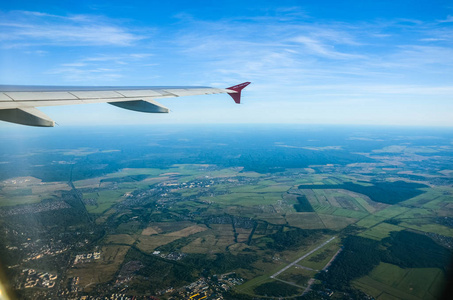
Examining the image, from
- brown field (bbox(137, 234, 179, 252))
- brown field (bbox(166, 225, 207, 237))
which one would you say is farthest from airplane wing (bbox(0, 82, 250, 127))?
brown field (bbox(166, 225, 207, 237))

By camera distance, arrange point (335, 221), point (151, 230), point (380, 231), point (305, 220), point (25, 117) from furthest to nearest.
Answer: point (305, 220), point (335, 221), point (151, 230), point (380, 231), point (25, 117)

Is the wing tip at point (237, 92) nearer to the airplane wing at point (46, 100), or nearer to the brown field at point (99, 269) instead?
the airplane wing at point (46, 100)

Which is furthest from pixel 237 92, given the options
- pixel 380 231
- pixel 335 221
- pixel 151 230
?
pixel 335 221

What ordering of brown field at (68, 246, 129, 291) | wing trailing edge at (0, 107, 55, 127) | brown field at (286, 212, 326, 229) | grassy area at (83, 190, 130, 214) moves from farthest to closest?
grassy area at (83, 190, 130, 214) → brown field at (286, 212, 326, 229) → brown field at (68, 246, 129, 291) → wing trailing edge at (0, 107, 55, 127)

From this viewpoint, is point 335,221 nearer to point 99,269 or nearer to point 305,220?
point 305,220

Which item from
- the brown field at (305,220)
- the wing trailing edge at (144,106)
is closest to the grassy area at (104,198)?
the brown field at (305,220)

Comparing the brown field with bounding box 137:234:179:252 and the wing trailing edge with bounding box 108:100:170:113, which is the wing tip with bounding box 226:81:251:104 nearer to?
the wing trailing edge with bounding box 108:100:170:113

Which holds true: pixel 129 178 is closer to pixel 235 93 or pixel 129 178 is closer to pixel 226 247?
pixel 226 247

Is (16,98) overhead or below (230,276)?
overhead

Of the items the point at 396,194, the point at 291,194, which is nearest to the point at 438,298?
the point at 291,194

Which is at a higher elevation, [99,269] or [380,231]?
[99,269]

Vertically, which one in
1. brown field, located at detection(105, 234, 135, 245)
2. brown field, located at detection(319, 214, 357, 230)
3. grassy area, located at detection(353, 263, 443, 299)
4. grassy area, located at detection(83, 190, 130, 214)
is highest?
grassy area, located at detection(353, 263, 443, 299)
